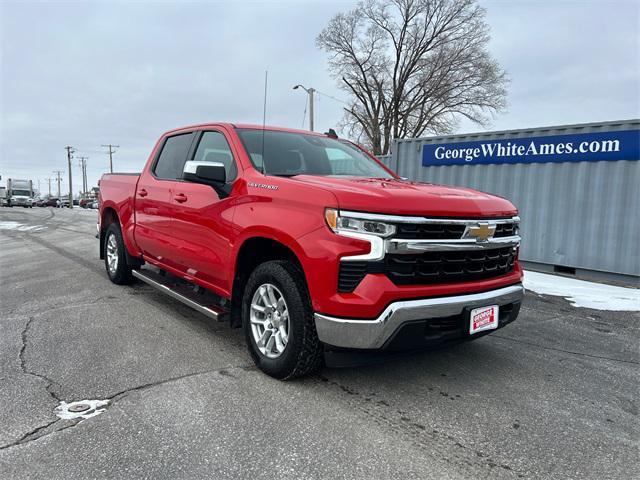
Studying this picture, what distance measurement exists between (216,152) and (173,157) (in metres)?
1.00

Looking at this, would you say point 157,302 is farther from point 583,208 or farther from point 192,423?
point 583,208

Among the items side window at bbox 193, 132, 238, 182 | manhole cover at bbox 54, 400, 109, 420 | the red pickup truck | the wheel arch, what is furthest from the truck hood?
manhole cover at bbox 54, 400, 109, 420


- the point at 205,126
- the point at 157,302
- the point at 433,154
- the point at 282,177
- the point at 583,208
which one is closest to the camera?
the point at 282,177

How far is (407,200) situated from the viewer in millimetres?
2889

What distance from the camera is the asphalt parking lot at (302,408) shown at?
236 cm

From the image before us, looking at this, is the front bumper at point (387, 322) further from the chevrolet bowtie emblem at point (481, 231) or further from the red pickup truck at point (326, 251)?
the chevrolet bowtie emblem at point (481, 231)

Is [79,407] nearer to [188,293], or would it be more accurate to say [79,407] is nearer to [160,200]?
[188,293]

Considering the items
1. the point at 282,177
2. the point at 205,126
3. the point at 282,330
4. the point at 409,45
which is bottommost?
the point at 282,330

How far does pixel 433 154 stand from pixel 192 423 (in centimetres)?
899

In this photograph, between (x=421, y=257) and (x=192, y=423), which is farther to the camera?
(x=421, y=257)

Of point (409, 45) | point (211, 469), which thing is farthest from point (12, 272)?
point (409, 45)

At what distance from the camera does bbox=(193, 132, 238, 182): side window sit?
3.92m

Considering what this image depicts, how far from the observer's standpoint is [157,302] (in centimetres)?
549

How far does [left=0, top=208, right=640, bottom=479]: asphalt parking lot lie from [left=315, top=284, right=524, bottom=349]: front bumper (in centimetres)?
46
